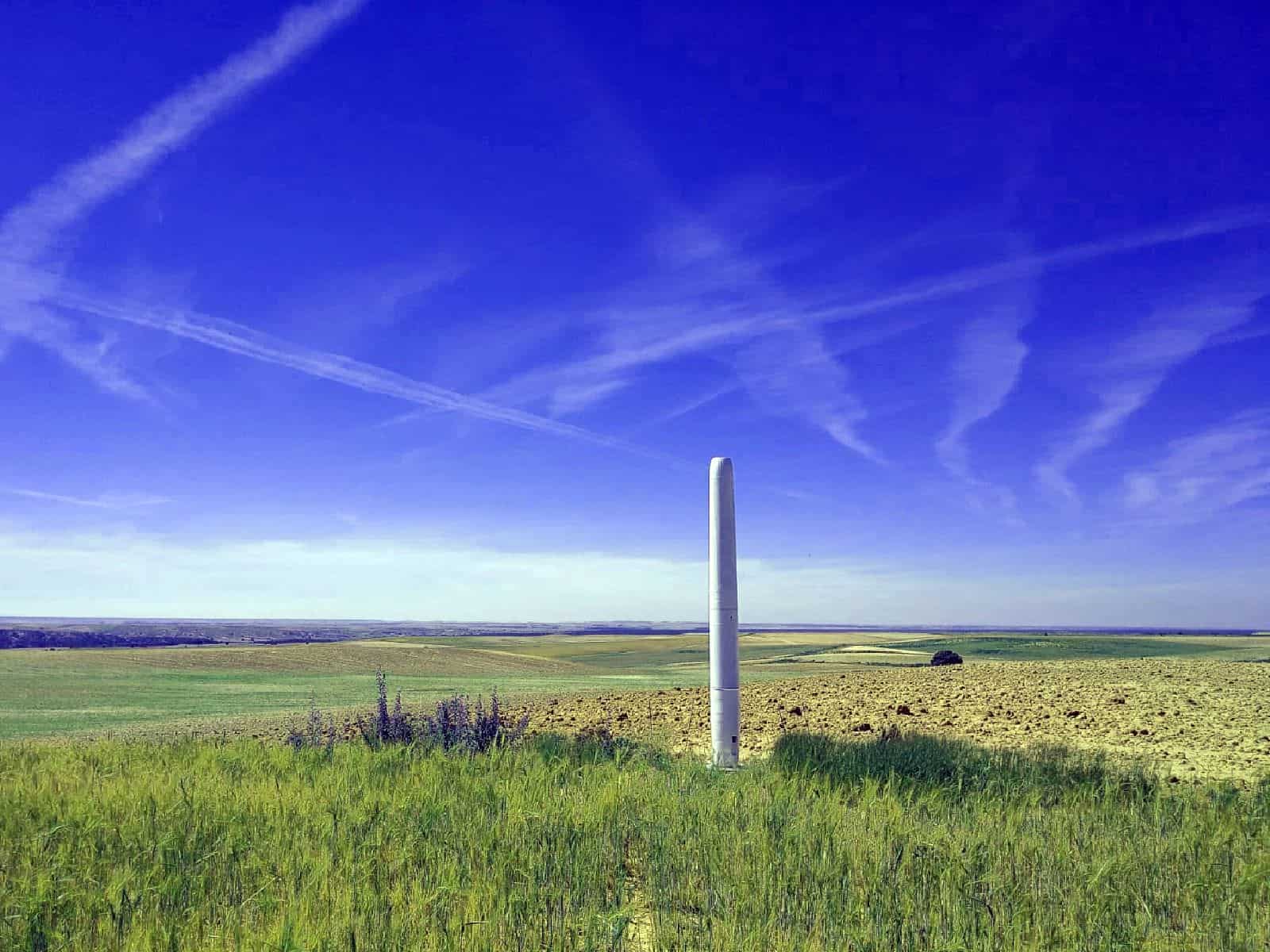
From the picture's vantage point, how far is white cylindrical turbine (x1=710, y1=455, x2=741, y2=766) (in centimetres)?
1049

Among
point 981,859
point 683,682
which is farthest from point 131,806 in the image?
point 683,682

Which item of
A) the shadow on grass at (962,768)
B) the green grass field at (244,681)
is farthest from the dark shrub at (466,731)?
the green grass field at (244,681)

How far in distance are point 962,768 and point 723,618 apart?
317 centimetres

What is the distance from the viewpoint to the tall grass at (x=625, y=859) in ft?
15.8

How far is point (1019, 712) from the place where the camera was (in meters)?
13.8

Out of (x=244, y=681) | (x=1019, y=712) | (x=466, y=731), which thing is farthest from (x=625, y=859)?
(x=244, y=681)

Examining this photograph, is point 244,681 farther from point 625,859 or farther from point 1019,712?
point 625,859

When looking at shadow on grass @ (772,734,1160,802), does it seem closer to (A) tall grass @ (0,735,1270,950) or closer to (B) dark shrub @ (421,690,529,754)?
(A) tall grass @ (0,735,1270,950)

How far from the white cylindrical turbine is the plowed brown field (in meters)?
1.22

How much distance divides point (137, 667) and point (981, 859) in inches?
1156

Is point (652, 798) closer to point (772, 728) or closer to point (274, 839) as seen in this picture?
point (274, 839)

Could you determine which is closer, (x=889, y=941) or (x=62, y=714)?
(x=889, y=941)

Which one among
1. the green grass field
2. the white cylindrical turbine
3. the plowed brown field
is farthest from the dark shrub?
the green grass field

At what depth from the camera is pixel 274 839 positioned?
6254 millimetres
